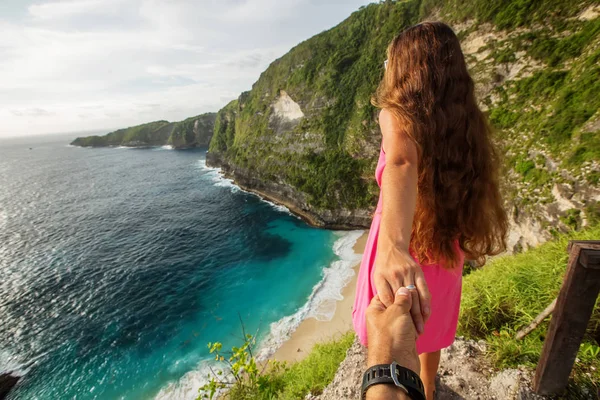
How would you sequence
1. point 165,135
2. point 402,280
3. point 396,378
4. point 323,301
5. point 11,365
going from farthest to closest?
point 165,135 < point 323,301 < point 11,365 < point 402,280 < point 396,378

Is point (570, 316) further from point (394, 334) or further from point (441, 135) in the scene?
point (394, 334)

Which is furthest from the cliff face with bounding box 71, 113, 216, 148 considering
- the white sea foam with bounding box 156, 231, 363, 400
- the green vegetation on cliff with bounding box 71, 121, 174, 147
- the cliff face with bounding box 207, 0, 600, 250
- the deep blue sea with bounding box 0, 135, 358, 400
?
the white sea foam with bounding box 156, 231, 363, 400

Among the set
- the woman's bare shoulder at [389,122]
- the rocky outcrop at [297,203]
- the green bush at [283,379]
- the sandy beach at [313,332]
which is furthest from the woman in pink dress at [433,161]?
the rocky outcrop at [297,203]

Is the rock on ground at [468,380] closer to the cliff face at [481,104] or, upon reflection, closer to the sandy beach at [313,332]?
the cliff face at [481,104]

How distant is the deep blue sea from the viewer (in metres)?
16.9

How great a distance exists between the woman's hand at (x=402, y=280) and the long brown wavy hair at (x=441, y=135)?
0.77 meters

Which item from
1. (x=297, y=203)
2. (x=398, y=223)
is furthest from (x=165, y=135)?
(x=398, y=223)

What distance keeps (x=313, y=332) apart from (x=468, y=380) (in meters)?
15.1

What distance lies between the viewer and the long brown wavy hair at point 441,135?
1.87 m

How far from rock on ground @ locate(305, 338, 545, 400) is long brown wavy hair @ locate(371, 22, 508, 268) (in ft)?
9.72

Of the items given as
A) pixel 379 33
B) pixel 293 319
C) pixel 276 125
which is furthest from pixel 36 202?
pixel 379 33

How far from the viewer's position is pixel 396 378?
3.35 ft

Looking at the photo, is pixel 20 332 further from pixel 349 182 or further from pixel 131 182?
pixel 131 182

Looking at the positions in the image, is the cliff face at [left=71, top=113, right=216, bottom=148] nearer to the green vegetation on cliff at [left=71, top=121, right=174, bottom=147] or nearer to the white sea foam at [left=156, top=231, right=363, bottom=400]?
the green vegetation on cliff at [left=71, top=121, right=174, bottom=147]
